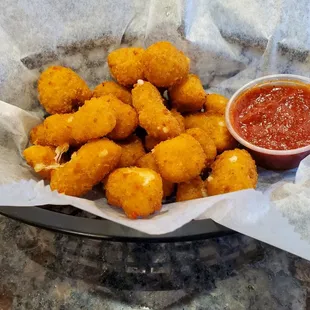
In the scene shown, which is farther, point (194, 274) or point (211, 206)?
point (194, 274)

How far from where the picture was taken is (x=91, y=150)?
3.75ft

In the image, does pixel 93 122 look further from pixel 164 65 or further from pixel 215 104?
pixel 215 104

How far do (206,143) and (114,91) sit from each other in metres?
0.29

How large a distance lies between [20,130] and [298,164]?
709mm

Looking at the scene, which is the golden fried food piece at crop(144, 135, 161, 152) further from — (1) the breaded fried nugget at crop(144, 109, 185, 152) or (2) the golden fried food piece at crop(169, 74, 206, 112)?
(2) the golden fried food piece at crop(169, 74, 206, 112)

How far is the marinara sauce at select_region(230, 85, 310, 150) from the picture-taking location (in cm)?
124

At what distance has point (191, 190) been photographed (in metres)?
1.16

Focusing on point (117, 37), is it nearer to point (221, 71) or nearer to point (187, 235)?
point (221, 71)

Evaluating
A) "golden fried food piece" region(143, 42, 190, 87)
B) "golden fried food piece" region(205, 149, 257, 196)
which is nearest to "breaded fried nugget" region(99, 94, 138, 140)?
"golden fried food piece" region(143, 42, 190, 87)

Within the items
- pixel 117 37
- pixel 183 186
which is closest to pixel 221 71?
pixel 117 37

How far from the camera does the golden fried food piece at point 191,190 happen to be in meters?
1.15

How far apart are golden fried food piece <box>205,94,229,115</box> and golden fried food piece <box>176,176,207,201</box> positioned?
25 cm

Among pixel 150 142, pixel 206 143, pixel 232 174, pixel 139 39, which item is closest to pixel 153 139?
pixel 150 142

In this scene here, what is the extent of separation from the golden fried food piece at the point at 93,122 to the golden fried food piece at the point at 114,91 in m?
0.15
